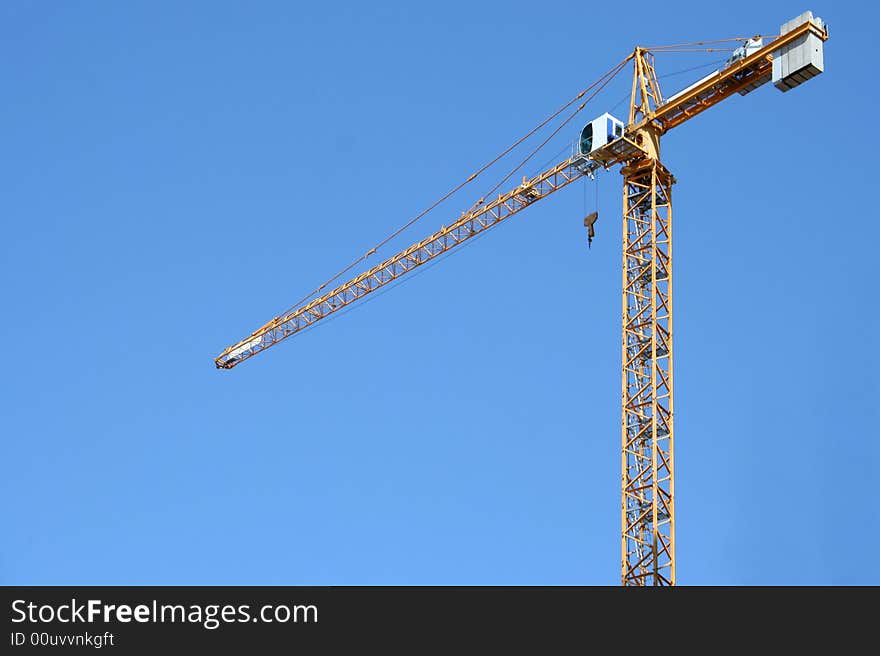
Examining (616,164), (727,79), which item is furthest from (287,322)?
(727,79)

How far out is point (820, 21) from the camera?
8694 centimetres
